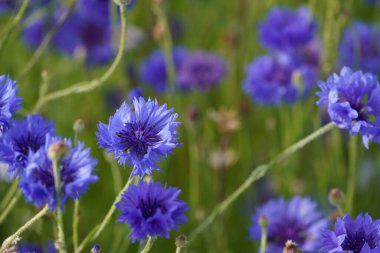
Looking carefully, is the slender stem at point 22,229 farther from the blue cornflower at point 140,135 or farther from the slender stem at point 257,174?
the slender stem at point 257,174

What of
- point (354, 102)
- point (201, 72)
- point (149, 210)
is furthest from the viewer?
point (201, 72)

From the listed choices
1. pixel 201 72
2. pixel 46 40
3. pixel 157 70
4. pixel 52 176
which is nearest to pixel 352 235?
pixel 52 176

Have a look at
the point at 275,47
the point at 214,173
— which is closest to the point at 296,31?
the point at 275,47

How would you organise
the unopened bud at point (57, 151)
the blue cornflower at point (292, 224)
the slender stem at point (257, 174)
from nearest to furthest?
1. the unopened bud at point (57, 151)
2. the slender stem at point (257, 174)
3. the blue cornflower at point (292, 224)

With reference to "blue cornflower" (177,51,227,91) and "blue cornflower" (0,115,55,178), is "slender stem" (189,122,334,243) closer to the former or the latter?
"blue cornflower" (0,115,55,178)

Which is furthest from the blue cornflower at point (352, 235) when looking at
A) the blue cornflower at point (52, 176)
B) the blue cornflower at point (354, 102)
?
the blue cornflower at point (52, 176)

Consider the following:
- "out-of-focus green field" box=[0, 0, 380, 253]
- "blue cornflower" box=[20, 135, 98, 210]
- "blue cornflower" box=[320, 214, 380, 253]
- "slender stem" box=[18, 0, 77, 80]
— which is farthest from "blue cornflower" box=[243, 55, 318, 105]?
"blue cornflower" box=[20, 135, 98, 210]

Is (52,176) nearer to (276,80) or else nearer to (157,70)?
(276,80)
